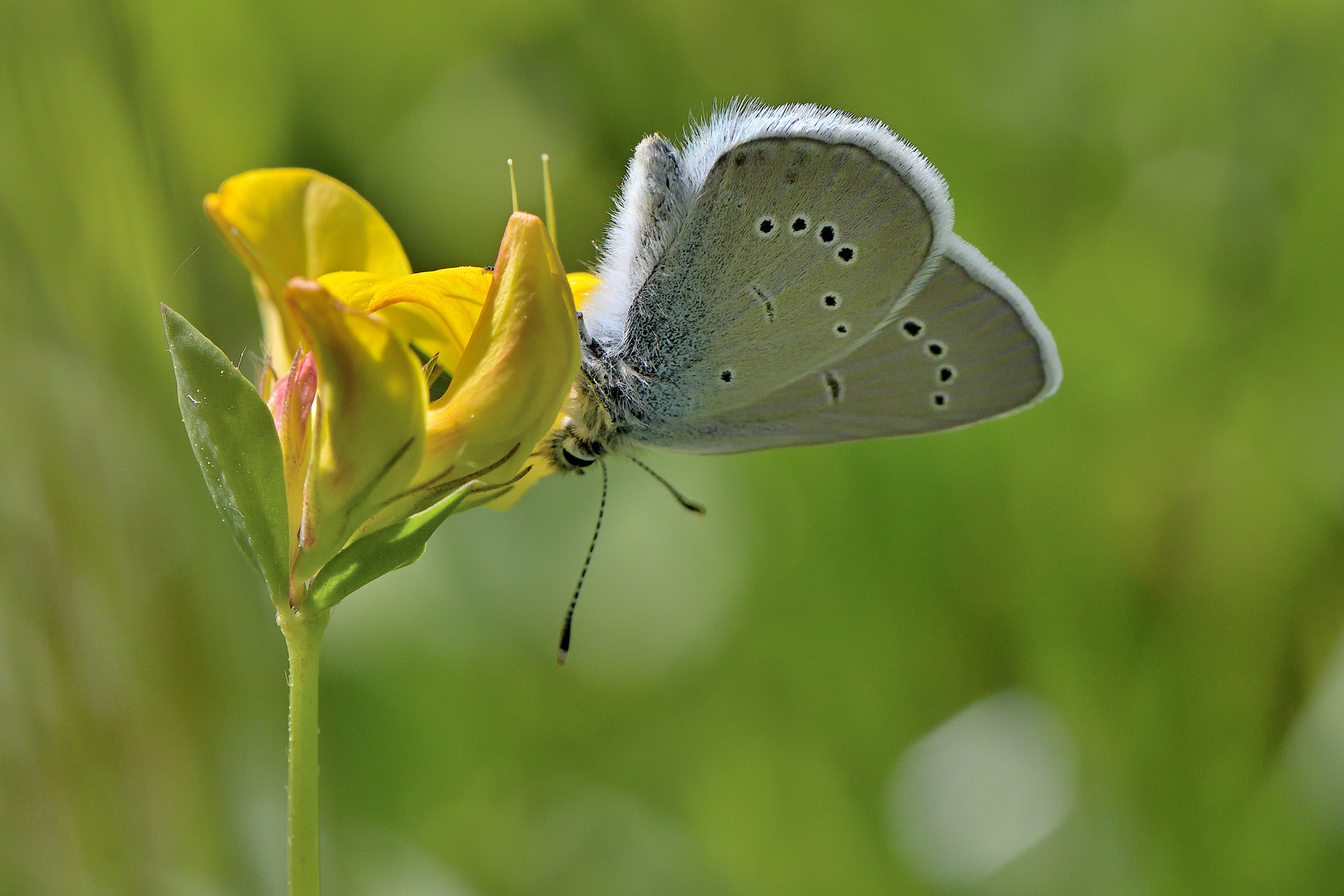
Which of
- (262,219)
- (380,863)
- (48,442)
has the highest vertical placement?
(262,219)

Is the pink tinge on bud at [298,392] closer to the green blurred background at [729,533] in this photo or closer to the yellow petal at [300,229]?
the yellow petal at [300,229]

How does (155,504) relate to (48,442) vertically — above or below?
below

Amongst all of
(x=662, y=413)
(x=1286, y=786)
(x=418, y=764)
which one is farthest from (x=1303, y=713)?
(x=418, y=764)

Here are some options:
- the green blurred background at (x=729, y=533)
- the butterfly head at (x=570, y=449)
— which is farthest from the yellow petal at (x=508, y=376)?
the green blurred background at (x=729, y=533)

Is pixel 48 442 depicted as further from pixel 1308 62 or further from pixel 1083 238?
pixel 1308 62

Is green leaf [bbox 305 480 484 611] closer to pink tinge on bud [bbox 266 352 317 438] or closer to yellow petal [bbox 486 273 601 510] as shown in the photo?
pink tinge on bud [bbox 266 352 317 438]

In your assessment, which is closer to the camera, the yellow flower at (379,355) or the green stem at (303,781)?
the green stem at (303,781)

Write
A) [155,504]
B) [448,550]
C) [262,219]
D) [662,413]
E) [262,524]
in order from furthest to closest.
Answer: [448,550] → [155,504] → [662,413] → [262,219] → [262,524]
